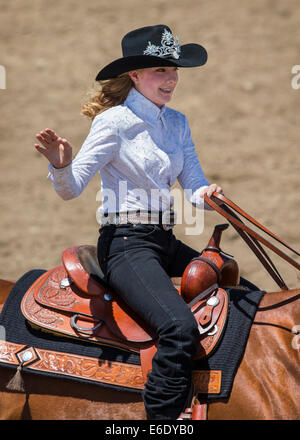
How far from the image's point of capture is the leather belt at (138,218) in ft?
9.23

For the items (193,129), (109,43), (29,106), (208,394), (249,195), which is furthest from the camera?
(109,43)

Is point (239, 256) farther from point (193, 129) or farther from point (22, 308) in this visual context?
point (22, 308)

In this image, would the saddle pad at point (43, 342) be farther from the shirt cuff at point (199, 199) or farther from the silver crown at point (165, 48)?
the silver crown at point (165, 48)

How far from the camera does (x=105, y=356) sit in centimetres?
269

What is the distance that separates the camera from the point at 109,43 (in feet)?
36.0

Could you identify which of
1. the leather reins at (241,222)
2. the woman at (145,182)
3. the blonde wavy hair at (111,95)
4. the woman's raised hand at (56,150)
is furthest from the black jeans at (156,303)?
the blonde wavy hair at (111,95)

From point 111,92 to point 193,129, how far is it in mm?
6664

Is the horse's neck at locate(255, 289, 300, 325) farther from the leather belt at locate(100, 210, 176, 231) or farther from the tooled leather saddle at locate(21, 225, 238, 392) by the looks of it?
the leather belt at locate(100, 210, 176, 231)

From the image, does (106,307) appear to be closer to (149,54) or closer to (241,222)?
(241,222)

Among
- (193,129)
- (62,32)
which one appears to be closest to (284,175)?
(193,129)

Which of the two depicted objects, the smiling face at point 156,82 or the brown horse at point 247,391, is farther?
the smiling face at point 156,82

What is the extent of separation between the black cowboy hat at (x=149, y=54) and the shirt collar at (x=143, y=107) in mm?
151

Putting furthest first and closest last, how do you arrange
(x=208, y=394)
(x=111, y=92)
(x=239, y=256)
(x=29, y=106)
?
(x=29, y=106) < (x=239, y=256) < (x=111, y=92) < (x=208, y=394)

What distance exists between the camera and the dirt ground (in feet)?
26.3
